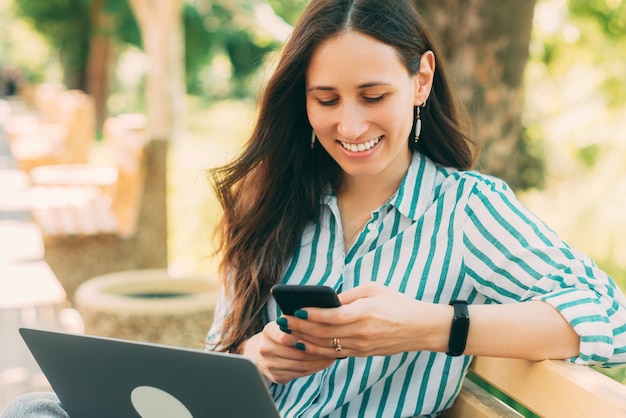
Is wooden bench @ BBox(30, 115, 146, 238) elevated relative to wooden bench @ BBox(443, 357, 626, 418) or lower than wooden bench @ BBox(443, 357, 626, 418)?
lower

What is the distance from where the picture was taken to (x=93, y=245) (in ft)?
20.3

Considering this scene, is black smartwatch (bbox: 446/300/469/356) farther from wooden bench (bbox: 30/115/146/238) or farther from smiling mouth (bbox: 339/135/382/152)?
wooden bench (bbox: 30/115/146/238)

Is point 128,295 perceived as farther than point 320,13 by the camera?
Yes

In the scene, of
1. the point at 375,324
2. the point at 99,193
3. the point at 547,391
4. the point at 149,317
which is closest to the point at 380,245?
the point at 375,324

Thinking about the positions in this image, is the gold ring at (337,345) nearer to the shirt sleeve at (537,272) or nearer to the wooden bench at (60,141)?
the shirt sleeve at (537,272)

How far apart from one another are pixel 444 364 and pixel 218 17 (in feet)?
77.9

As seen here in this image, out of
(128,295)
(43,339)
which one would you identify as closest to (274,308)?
(43,339)

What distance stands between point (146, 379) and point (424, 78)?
3.83ft

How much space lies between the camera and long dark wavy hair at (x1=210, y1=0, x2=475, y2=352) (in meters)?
2.29

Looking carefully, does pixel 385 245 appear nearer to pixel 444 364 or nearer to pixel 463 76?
pixel 444 364

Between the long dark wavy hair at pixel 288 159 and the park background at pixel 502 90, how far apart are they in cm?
20

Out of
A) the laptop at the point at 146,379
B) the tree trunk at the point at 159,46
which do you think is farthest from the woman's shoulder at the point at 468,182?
the tree trunk at the point at 159,46

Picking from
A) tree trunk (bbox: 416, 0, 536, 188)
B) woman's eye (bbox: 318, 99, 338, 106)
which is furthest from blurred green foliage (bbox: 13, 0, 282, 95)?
woman's eye (bbox: 318, 99, 338, 106)

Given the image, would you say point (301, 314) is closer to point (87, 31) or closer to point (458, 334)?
point (458, 334)
